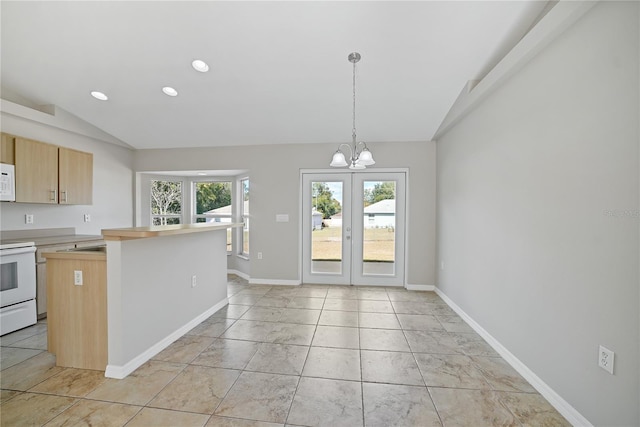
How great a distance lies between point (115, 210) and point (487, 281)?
591 centimetres

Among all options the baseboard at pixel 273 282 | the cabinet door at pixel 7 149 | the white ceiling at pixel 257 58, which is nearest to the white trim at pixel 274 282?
the baseboard at pixel 273 282

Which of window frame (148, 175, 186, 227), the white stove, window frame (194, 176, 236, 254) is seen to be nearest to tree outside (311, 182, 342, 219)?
window frame (194, 176, 236, 254)

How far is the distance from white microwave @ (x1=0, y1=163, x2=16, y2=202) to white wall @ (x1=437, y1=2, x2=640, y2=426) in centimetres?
536

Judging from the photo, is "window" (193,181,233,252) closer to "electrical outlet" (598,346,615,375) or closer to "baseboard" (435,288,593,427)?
"baseboard" (435,288,593,427)

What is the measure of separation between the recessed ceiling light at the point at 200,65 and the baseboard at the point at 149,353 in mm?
2836

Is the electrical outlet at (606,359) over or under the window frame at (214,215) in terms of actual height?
under

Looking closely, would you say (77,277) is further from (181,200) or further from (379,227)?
(379,227)

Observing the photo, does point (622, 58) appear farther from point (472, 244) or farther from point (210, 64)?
point (210, 64)

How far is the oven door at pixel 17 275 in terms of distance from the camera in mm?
2684

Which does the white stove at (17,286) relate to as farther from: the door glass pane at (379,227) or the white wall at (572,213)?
the white wall at (572,213)

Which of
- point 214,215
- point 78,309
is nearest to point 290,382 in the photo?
point 78,309

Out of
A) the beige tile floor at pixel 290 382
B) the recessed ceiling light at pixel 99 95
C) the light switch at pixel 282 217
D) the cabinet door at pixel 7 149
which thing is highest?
the recessed ceiling light at pixel 99 95

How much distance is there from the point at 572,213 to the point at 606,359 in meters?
0.85

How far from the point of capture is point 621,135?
139 cm
